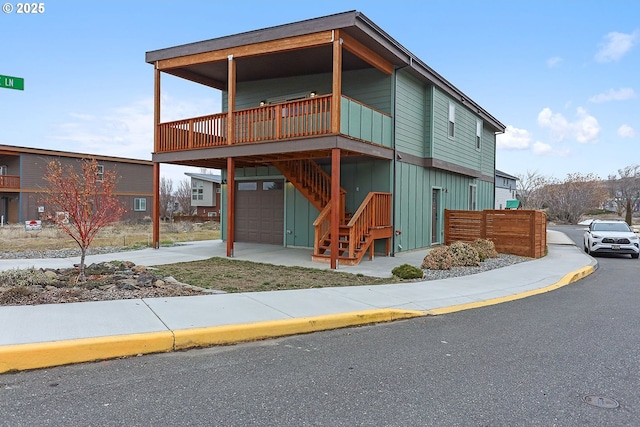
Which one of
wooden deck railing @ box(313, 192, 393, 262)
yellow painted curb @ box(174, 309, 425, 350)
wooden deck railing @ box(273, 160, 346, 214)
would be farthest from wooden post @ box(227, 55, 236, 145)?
yellow painted curb @ box(174, 309, 425, 350)

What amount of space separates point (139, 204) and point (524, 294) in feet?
117

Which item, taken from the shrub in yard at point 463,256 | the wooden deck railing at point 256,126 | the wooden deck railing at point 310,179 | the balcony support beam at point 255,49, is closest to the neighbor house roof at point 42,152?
the wooden deck railing at point 256,126

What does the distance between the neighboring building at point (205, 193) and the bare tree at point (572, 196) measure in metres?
38.6

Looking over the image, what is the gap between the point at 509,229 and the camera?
585 inches

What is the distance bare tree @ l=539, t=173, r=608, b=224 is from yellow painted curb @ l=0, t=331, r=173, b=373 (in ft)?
169

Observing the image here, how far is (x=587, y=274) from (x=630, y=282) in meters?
1.38

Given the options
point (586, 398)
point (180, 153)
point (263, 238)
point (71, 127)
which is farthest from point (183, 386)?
point (71, 127)

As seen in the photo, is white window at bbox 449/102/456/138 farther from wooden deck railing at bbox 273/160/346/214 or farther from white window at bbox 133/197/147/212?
white window at bbox 133/197/147/212

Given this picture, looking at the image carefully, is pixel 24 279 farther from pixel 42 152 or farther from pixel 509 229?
pixel 42 152

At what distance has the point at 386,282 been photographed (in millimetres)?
8977

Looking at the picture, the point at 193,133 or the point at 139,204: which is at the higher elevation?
the point at 193,133

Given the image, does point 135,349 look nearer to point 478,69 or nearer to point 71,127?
point 478,69

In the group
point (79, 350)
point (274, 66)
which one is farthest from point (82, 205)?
point (274, 66)

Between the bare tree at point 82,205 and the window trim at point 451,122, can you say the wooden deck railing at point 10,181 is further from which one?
the window trim at point 451,122
